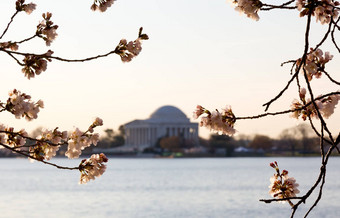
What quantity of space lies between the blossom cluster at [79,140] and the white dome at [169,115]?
479 feet

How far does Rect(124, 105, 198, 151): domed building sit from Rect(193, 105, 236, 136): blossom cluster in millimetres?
142093

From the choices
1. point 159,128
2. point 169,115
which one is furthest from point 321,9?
point 169,115

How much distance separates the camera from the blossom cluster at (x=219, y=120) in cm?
359

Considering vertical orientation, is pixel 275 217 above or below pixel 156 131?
below

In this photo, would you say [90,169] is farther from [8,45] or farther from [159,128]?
[159,128]

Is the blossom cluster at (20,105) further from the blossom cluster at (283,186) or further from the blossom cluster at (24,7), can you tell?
the blossom cluster at (283,186)

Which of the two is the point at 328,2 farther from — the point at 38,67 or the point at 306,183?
the point at 306,183

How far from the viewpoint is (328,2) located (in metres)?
3.11

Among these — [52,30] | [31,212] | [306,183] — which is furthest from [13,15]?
[306,183]

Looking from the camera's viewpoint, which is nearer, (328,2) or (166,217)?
(328,2)

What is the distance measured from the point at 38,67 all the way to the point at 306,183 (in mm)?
56680

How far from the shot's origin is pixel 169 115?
153375 millimetres

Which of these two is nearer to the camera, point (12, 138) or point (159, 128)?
point (12, 138)

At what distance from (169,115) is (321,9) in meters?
150
